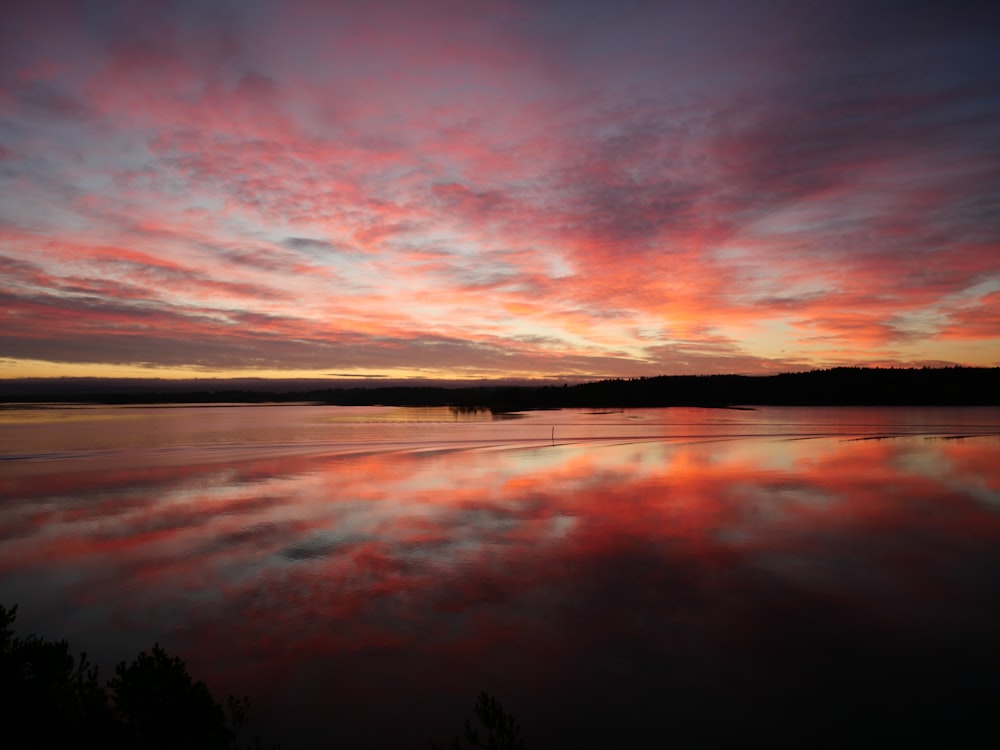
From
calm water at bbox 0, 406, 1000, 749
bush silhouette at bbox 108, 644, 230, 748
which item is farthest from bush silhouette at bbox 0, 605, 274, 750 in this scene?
calm water at bbox 0, 406, 1000, 749

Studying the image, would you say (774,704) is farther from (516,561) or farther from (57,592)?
(57,592)

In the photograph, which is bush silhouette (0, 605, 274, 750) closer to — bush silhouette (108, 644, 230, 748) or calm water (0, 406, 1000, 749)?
bush silhouette (108, 644, 230, 748)

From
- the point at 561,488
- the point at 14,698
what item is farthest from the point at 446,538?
the point at 14,698

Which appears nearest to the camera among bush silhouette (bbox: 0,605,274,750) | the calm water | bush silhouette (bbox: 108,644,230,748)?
bush silhouette (bbox: 0,605,274,750)

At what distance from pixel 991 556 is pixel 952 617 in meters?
4.69

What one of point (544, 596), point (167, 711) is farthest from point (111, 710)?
point (544, 596)

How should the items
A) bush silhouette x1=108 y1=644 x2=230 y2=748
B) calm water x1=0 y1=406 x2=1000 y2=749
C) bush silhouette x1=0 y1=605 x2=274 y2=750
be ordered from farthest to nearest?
calm water x1=0 y1=406 x2=1000 y2=749 < bush silhouette x1=108 y1=644 x2=230 y2=748 < bush silhouette x1=0 y1=605 x2=274 y2=750

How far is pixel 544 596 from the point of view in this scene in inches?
431

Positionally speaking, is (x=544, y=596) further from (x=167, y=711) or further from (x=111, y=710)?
(x=111, y=710)

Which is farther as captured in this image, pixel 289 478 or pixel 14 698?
pixel 289 478

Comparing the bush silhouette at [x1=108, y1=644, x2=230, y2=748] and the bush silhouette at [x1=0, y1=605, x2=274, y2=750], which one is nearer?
the bush silhouette at [x1=0, y1=605, x2=274, y2=750]

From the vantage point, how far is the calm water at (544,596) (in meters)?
7.46

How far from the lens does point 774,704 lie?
7418 mm

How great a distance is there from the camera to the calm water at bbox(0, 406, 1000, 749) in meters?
7.46
